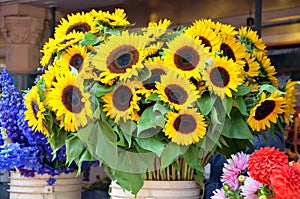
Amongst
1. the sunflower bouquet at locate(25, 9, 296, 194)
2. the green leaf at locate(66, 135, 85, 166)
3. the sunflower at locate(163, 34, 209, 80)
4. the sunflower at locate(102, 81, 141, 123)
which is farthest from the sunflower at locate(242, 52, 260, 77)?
the green leaf at locate(66, 135, 85, 166)

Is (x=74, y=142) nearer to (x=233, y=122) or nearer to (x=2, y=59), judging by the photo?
(x=233, y=122)

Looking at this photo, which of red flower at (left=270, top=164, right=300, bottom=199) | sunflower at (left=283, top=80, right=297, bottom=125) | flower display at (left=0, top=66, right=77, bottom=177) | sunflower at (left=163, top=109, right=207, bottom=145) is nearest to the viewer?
red flower at (left=270, top=164, right=300, bottom=199)

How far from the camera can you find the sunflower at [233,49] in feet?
3.20

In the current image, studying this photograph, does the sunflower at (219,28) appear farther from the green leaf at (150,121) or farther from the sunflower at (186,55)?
the green leaf at (150,121)

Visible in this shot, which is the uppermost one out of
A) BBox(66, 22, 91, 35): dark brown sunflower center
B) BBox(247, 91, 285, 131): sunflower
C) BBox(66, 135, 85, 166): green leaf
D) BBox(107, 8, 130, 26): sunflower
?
BBox(107, 8, 130, 26): sunflower

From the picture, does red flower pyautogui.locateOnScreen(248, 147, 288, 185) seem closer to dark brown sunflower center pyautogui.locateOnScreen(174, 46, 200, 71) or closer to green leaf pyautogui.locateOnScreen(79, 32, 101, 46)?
dark brown sunflower center pyautogui.locateOnScreen(174, 46, 200, 71)

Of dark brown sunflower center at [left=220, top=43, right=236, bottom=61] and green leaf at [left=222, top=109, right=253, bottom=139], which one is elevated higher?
dark brown sunflower center at [left=220, top=43, right=236, bottom=61]

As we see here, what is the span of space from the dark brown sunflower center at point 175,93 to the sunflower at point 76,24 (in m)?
0.24

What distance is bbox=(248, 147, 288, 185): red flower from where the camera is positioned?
2.73 ft

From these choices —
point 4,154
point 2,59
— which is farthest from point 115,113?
point 2,59

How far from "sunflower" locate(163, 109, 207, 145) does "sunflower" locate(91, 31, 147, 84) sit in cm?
12

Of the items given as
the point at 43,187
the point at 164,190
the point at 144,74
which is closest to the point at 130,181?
the point at 164,190

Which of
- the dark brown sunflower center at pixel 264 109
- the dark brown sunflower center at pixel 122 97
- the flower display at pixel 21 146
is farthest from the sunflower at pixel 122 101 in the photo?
the flower display at pixel 21 146

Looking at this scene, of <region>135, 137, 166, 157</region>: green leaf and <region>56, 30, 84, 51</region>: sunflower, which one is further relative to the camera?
<region>56, 30, 84, 51</region>: sunflower
